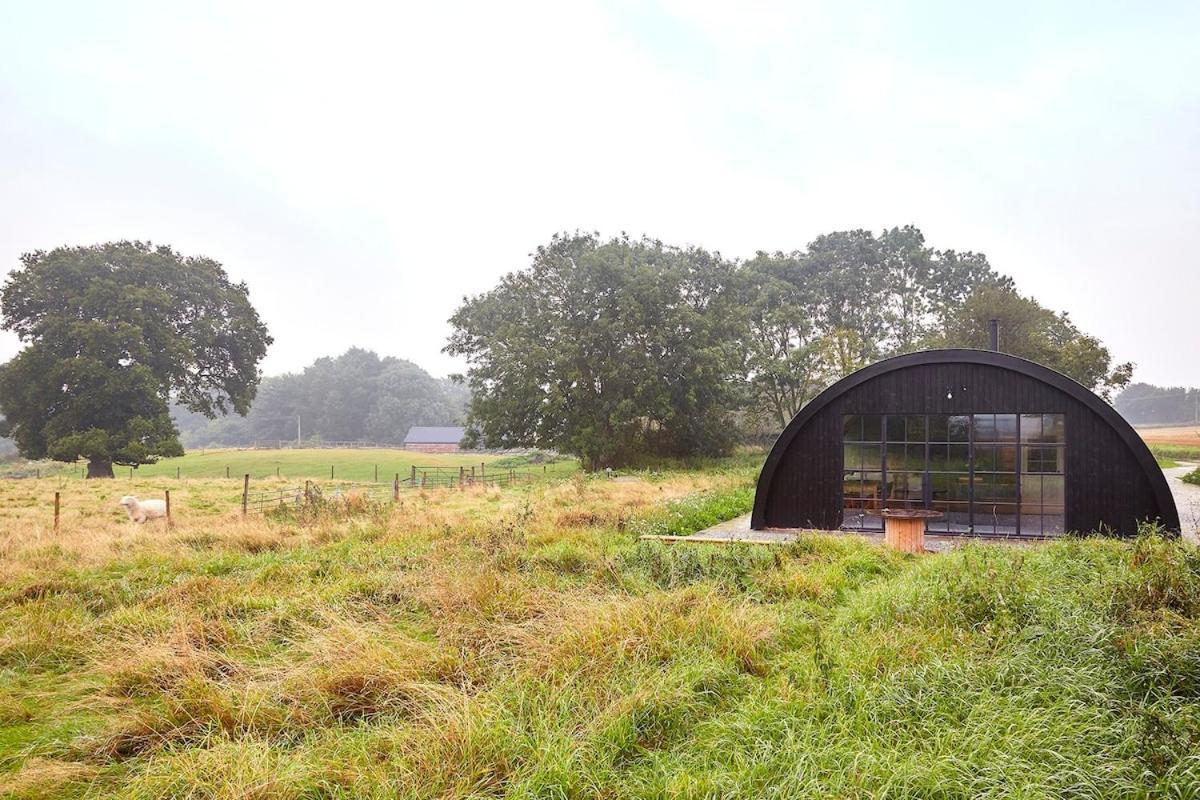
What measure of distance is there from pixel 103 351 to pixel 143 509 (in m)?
20.5

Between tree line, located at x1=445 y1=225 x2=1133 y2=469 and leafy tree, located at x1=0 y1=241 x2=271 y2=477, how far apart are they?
1336 cm

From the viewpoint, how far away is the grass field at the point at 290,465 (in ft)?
123

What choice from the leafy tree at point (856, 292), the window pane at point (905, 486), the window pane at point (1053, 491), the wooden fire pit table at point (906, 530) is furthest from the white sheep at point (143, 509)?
the leafy tree at point (856, 292)

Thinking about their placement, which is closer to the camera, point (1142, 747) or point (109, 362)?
point (1142, 747)

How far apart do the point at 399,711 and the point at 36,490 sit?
21.3 meters

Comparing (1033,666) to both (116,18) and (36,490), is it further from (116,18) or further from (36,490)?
(36,490)

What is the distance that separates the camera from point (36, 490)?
1931 cm

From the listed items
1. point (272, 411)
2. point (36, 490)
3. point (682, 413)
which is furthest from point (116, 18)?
point (272, 411)

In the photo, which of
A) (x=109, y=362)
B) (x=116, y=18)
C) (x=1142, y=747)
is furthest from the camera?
(x=109, y=362)

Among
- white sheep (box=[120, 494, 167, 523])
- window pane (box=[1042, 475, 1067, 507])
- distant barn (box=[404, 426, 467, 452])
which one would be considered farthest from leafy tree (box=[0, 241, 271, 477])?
distant barn (box=[404, 426, 467, 452])

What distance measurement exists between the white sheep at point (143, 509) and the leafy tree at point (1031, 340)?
1368 inches

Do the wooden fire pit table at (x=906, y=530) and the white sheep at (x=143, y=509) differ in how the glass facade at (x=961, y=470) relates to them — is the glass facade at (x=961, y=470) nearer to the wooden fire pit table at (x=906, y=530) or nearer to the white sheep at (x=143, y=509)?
the wooden fire pit table at (x=906, y=530)

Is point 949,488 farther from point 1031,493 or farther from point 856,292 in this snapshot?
point 856,292

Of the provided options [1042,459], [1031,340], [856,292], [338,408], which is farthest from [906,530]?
[338,408]
